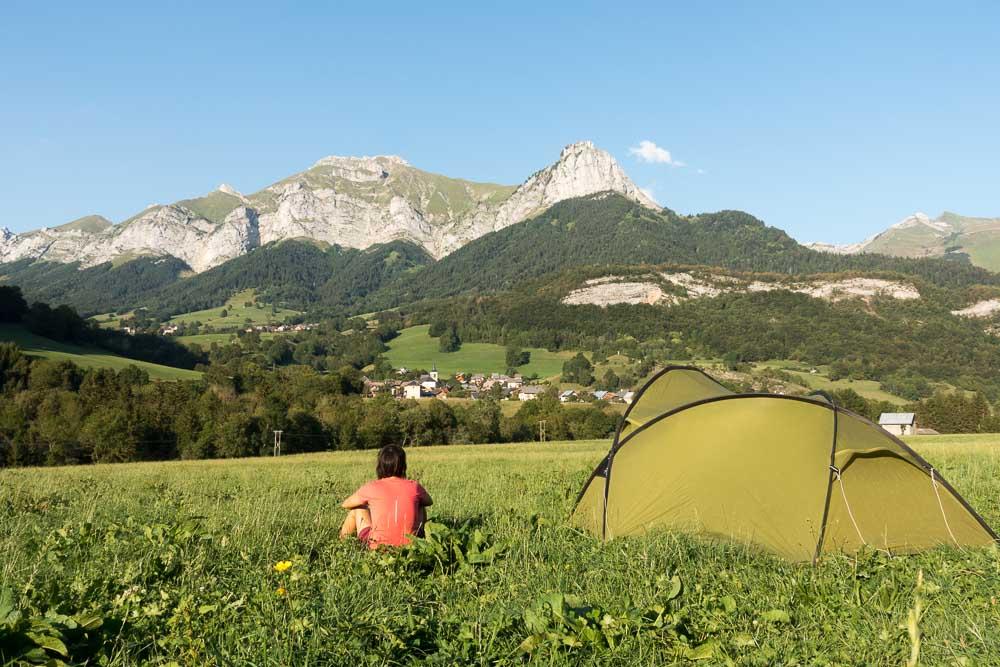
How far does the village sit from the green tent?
81.0m

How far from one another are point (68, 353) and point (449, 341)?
85.0 metres

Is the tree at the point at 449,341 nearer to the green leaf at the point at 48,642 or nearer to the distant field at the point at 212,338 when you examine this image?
the distant field at the point at 212,338

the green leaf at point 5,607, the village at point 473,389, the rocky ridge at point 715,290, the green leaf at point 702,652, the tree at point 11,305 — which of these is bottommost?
the village at point 473,389

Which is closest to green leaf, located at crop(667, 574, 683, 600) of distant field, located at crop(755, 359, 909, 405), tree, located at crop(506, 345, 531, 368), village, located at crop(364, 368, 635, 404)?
village, located at crop(364, 368, 635, 404)

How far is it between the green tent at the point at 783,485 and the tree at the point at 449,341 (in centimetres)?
14975

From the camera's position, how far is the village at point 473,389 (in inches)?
3974

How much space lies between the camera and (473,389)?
116 meters

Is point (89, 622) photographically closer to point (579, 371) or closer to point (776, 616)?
point (776, 616)

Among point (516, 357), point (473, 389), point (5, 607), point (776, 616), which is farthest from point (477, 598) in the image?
point (516, 357)

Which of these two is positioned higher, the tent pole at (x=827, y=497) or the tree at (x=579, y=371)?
the tent pole at (x=827, y=497)

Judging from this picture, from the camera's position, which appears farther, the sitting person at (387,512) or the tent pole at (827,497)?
the tent pole at (827,497)

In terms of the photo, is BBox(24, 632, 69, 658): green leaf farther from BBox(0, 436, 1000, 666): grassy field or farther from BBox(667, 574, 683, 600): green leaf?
BBox(667, 574, 683, 600): green leaf

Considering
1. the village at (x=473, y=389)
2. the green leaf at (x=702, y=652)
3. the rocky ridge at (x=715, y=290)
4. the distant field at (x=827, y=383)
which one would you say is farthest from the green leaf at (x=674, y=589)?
the rocky ridge at (x=715, y=290)

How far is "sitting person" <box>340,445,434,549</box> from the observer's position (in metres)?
7.21
